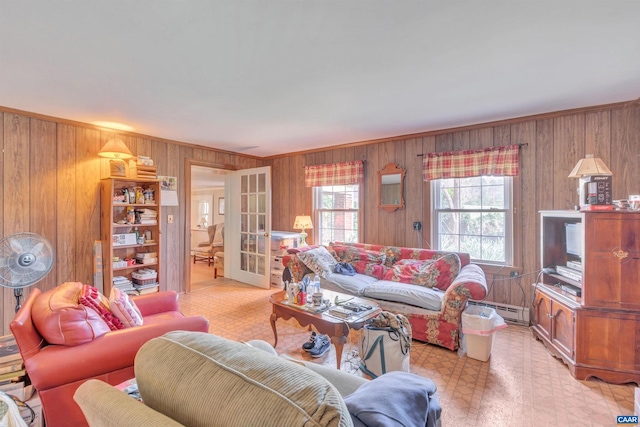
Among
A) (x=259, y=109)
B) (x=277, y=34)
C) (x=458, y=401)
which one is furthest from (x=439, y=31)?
(x=458, y=401)

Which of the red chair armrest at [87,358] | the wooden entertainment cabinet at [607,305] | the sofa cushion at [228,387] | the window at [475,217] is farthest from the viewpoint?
the window at [475,217]

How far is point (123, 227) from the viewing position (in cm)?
383

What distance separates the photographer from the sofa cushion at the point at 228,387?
60 centimetres

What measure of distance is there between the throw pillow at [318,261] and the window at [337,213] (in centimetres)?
85

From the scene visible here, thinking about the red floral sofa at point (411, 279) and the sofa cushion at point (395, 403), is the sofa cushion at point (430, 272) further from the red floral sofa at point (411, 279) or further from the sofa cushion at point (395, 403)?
the sofa cushion at point (395, 403)

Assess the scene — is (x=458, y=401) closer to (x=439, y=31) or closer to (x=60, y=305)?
(x=439, y=31)

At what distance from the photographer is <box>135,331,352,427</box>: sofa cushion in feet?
1.96

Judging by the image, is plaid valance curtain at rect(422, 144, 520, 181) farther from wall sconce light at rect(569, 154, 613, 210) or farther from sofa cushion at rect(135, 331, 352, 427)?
sofa cushion at rect(135, 331, 352, 427)

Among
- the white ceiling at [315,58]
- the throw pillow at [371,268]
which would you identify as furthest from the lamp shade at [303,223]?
the white ceiling at [315,58]

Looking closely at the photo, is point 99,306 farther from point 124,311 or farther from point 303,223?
point 303,223

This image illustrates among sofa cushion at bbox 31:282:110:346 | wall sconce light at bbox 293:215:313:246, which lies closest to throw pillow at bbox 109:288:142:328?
sofa cushion at bbox 31:282:110:346

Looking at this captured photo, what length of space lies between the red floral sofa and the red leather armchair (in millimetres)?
2218

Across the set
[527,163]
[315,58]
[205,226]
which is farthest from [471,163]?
[205,226]

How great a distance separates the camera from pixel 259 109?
10.0 ft
